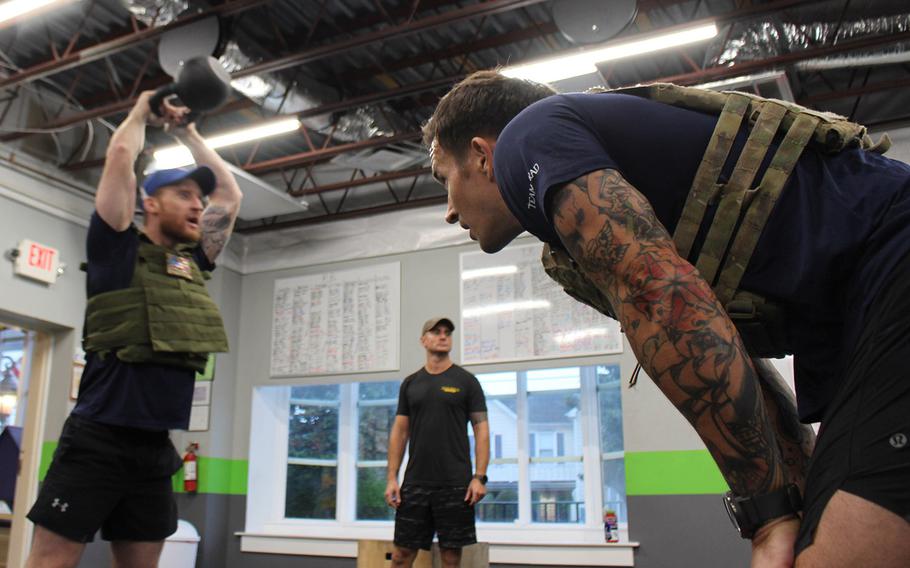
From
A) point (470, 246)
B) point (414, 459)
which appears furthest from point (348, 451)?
point (414, 459)

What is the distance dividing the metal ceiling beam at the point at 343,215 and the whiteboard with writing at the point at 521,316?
24.9 inches

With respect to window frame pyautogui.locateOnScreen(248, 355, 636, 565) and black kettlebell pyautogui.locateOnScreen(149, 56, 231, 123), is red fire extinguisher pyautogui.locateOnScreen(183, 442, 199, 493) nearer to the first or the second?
window frame pyautogui.locateOnScreen(248, 355, 636, 565)

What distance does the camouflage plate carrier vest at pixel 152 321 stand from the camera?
2275 millimetres

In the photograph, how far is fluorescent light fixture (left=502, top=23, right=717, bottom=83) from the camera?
184 inches

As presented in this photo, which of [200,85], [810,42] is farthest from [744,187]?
[810,42]

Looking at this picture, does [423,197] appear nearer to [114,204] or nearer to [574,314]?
[574,314]

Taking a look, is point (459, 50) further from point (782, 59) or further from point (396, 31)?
point (782, 59)

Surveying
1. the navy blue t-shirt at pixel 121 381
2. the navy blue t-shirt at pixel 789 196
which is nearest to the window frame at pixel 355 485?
the navy blue t-shirt at pixel 121 381

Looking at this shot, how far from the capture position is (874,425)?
0.72 metres

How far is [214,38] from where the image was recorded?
200 inches

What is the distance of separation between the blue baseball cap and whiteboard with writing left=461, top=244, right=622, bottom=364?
405 centimetres

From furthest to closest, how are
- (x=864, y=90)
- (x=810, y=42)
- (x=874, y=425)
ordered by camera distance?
(x=864, y=90)
(x=810, y=42)
(x=874, y=425)

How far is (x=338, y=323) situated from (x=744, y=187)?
6555mm

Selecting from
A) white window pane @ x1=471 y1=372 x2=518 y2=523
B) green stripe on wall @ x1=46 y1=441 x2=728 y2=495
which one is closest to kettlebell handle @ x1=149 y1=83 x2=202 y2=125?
green stripe on wall @ x1=46 y1=441 x2=728 y2=495
